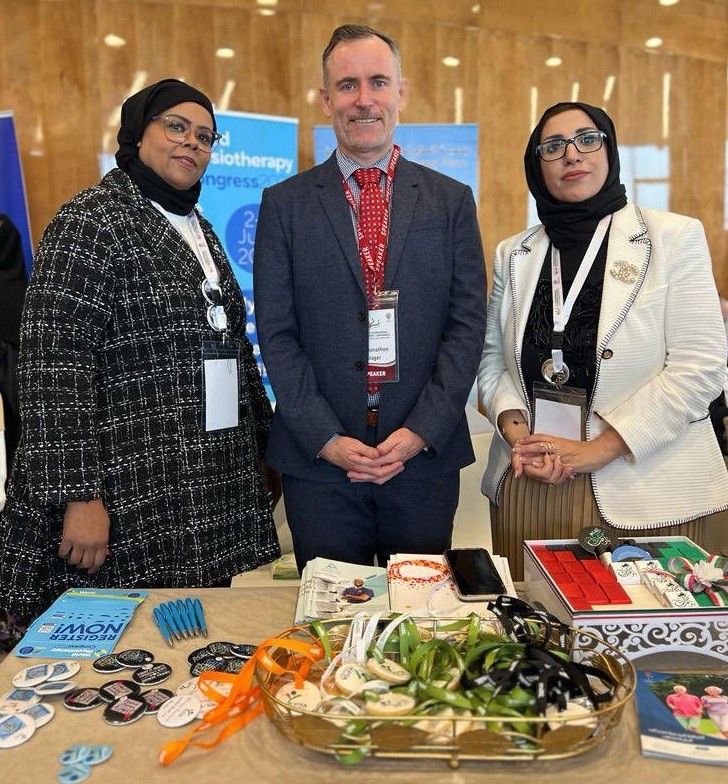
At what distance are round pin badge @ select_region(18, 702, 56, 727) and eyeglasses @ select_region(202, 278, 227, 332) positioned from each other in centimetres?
99

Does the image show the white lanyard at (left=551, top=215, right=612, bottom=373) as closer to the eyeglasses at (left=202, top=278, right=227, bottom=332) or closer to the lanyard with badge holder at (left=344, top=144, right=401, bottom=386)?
the lanyard with badge holder at (left=344, top=144, right=401, bottom=386)

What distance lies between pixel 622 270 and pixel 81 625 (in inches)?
53.3

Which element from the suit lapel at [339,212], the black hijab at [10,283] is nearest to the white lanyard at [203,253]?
the suit lapel at [339,212]

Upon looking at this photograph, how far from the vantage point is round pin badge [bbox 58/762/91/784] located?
86cm

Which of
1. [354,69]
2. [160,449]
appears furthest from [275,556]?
[354,69]

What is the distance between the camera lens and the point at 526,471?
176 cm

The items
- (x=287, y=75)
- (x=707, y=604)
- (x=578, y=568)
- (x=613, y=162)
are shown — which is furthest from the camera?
(x=287, y=75)

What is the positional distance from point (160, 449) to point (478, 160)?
4.45 meters

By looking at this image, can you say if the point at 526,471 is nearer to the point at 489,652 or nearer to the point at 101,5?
the point at 489,652

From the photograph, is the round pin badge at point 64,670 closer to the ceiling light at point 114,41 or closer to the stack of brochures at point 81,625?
the stack of brochures at point 81,625

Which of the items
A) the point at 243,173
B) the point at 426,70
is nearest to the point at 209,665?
the point at 243,173

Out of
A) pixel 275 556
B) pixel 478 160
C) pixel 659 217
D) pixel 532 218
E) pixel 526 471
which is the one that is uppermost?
pixel 478 160

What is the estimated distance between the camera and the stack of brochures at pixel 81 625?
116 centimetres

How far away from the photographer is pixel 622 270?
1.75 metres
